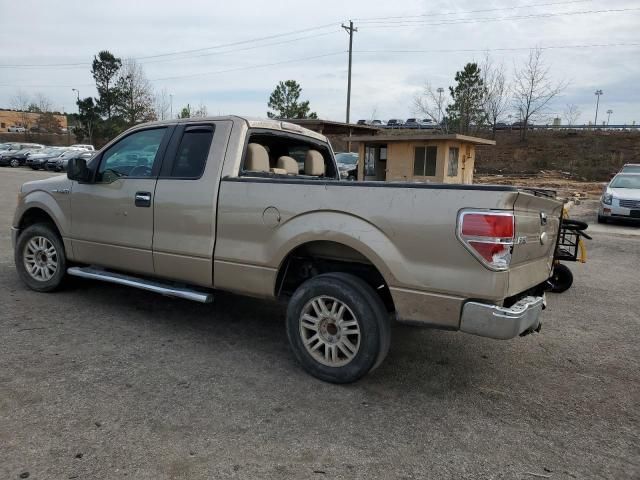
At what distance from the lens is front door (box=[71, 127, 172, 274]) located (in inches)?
183

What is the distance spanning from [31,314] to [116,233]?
1129mm

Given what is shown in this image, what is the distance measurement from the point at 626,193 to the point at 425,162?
7801mm

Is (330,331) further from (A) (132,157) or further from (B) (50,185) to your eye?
(B) (50,185)

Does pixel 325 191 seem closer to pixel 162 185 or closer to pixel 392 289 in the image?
pixel 392 289

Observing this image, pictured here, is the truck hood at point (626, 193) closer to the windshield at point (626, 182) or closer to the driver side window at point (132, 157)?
the windshield at point (626, 182)

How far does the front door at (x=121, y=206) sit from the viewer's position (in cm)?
465

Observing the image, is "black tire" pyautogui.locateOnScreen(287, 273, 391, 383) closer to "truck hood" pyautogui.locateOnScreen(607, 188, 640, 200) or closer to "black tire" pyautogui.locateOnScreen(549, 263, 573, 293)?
"black tire" pyautogui.locateOnScreen(549, 263, 573, 293)

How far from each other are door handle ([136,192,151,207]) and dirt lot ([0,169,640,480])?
1115mm

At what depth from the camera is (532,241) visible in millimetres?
3531

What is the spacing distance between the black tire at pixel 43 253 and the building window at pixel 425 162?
1680cm

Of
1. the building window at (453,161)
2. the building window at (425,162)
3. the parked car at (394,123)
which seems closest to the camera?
the building window at (425,162)

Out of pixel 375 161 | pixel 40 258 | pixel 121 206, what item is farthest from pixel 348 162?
pixel 121 206

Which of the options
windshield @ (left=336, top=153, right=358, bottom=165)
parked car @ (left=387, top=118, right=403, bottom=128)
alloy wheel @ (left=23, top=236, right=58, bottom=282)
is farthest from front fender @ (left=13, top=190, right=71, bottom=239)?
parked car @ (left=387, top=118, right=403, bottom=128)

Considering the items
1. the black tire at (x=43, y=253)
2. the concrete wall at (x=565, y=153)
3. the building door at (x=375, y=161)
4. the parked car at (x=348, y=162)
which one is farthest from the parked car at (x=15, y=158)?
the black tire at (x=43, y=253)
